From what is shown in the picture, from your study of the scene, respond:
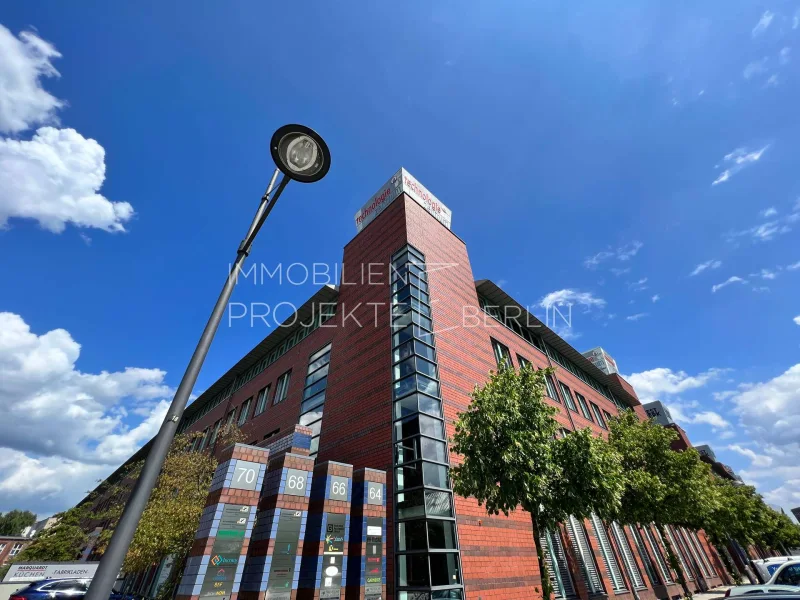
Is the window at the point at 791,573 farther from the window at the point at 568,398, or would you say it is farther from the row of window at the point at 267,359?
the row of window at the point at 267,359

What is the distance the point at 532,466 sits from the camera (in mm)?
10484

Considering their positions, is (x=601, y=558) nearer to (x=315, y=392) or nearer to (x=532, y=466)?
(x=532, y=466)

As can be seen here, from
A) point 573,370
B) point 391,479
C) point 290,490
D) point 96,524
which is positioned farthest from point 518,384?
point 96,524

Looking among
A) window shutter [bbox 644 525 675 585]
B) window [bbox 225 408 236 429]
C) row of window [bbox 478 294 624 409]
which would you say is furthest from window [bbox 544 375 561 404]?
window [bbox 225 408 236 429]

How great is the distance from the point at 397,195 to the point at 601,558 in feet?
74.9

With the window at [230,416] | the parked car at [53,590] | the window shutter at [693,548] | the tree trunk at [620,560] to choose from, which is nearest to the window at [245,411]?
the window at [230,416]

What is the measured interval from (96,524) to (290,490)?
167ft

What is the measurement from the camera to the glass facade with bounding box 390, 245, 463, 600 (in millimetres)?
11516

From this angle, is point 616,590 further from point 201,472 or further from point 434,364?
point 201,472

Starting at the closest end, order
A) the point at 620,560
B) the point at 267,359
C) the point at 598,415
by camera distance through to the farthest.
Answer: the point at 620,560 < the point at 267,359 < the point at 598,415

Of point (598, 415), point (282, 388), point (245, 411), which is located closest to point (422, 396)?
point (282, 388)

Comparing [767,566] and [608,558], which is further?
[767,566]

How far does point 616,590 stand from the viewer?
18859 millimetres

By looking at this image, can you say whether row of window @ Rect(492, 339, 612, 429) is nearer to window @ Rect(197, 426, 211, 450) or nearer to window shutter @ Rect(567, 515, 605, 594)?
window shutter @ Rect(567, 515, 605, 594)
